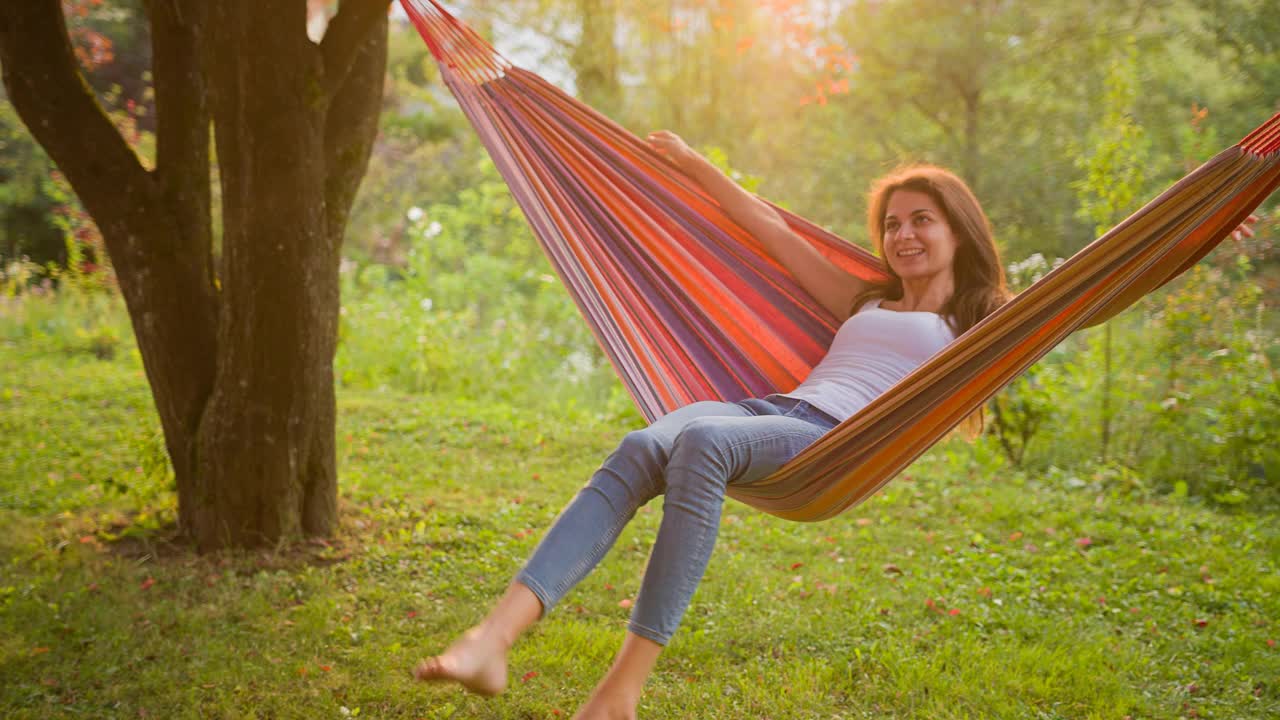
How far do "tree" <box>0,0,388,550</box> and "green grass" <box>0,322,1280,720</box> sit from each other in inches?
9.2

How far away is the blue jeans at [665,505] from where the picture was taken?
138 centimetres

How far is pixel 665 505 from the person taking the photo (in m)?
1.51

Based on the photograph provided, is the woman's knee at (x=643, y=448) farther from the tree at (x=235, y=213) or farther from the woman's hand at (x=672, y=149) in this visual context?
the tree at (x=235, y=213)

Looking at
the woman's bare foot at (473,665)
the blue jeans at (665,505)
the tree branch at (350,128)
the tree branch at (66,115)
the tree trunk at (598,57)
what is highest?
the tree trunk at (598,57)

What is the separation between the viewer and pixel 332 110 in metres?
2.59

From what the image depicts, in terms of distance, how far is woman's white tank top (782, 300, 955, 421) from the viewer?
6.36 ft

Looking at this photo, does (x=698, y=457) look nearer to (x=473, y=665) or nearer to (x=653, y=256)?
(x=473, y=665)

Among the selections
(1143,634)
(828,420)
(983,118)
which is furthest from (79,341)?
(983,118)

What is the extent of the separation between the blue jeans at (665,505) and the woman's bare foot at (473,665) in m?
0.10

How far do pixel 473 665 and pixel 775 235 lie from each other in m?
1.37

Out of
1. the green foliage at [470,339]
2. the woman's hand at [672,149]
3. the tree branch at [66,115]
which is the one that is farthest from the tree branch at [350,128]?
the green foliage at [470,339]

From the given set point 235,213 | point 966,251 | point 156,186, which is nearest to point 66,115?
point 156,186

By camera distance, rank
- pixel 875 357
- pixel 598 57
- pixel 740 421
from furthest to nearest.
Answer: pixel 598 57, pixel 875 357, pixel 740 421

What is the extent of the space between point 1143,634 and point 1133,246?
1095 millimetres
